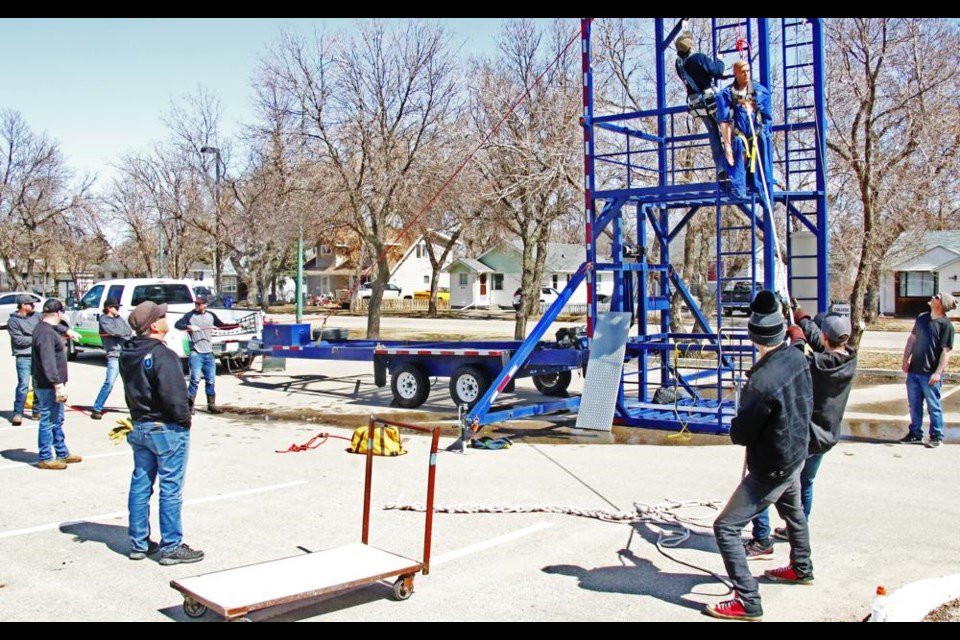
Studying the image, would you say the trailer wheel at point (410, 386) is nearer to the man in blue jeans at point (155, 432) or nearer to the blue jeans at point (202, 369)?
the blue jeans at point (202, 369)

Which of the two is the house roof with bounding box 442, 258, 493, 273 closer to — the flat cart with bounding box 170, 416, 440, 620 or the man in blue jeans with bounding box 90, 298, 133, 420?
the man in blue jeans with bounding box 90, 298, 133, 420

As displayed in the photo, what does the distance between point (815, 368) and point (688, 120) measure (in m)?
15.6

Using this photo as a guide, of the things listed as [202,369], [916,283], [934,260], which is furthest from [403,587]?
[916,283]

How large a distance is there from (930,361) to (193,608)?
29.3 feet

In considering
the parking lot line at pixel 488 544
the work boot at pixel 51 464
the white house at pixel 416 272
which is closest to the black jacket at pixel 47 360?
the work boot at pixel 51 464

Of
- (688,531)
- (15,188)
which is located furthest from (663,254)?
(15,188)

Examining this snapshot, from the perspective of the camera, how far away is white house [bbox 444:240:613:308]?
62219 mm

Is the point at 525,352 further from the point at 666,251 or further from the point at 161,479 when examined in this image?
the point at 161,479

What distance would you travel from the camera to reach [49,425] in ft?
30.7

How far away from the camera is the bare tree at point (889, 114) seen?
55.6ft

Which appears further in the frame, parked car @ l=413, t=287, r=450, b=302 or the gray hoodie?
parked car @ l=413, t=287, r=450, b=302

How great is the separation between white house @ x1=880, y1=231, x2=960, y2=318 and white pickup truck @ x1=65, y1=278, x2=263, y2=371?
117ft

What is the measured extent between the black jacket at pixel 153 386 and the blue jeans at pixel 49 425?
11.3ft

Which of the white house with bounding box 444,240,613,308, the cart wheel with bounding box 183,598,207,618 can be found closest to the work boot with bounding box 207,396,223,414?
the cart wheel with bounding box 183,598,207,618
